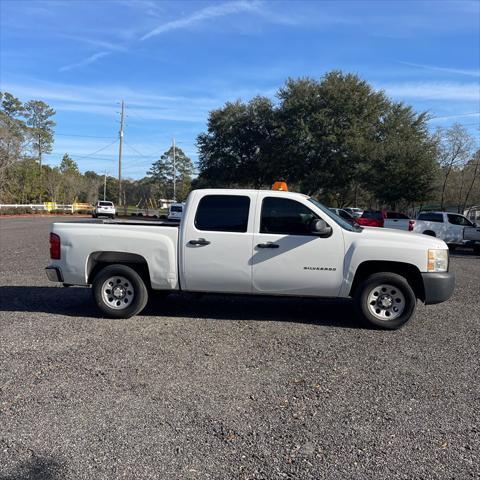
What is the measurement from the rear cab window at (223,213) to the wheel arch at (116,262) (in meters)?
1.00

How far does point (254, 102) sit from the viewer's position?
41.7 meters

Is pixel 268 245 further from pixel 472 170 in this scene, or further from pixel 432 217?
pixel 472 170

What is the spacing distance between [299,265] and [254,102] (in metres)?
36.4

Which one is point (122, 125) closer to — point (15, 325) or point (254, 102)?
point (254, 102)

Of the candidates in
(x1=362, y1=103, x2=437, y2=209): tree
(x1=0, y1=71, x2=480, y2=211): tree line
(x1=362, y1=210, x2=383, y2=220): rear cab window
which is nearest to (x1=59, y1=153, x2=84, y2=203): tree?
(x1=0, y1=71, x2=480, y2=211): tree line

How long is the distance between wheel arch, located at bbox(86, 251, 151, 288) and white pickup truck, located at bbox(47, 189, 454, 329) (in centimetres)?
1

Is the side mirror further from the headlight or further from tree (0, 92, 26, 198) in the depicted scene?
tree (0, 92, 26, 198)

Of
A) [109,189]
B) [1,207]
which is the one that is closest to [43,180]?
[1,207]

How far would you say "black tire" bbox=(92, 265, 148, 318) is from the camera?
7.41 m

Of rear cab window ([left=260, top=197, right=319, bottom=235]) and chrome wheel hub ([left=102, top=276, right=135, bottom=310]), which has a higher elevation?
rear cab window ([left=260, top=197, right=319, bottom=235])

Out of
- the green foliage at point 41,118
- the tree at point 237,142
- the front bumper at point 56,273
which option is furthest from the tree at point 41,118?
the front bumper at point 56,273

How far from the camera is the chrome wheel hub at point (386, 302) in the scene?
A: 23.4ft

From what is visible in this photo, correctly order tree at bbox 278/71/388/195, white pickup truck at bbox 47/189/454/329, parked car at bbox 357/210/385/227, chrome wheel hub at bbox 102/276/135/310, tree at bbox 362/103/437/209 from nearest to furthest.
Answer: white pickup truck at bbox 47/189/454/329 < chrome wheel hub at bbox 102/276/135/310 < parked car at bbox 357/210/385/227 < tree at bbox 362/103/437/209 < tree at bbox 278/71/388/195

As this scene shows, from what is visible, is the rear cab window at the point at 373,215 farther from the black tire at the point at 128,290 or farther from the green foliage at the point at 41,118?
the green foliage at the point at 41,118
